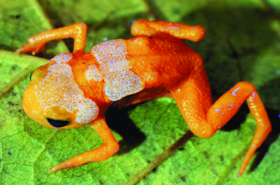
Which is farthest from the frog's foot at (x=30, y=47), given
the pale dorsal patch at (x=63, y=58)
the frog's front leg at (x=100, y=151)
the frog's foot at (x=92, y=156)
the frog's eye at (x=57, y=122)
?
the frog's foot at (x=92, y=156)

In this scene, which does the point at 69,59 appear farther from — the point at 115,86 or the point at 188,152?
the point at 188,152

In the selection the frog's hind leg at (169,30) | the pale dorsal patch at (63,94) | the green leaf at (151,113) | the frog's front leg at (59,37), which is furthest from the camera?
the frog's hind leg at (169,30)

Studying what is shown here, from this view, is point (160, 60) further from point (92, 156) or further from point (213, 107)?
point (92, 156)

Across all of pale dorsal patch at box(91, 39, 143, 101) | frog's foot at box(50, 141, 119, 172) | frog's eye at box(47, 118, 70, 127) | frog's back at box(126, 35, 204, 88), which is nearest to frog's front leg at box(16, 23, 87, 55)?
pale dorsal patch at box(91, 39, 143, 101)

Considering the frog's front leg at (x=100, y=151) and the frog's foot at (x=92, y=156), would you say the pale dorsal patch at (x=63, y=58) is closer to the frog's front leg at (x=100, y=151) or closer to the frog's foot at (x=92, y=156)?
the frog's front leg at (x=100, y=151)

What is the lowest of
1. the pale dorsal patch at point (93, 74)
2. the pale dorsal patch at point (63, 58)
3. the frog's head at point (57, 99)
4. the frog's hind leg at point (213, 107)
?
the frog's hind leg at point (213, 107)

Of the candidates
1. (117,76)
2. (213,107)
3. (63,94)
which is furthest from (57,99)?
(213,107)

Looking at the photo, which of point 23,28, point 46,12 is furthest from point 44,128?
point 46,12

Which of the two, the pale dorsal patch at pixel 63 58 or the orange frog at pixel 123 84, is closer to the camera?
the orange frog at pixel 123 84

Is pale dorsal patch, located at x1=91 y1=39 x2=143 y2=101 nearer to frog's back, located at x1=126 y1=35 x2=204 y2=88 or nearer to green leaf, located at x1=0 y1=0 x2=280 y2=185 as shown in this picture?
frog's back, located at x1=126 y1=35 x2=204 y2=88
